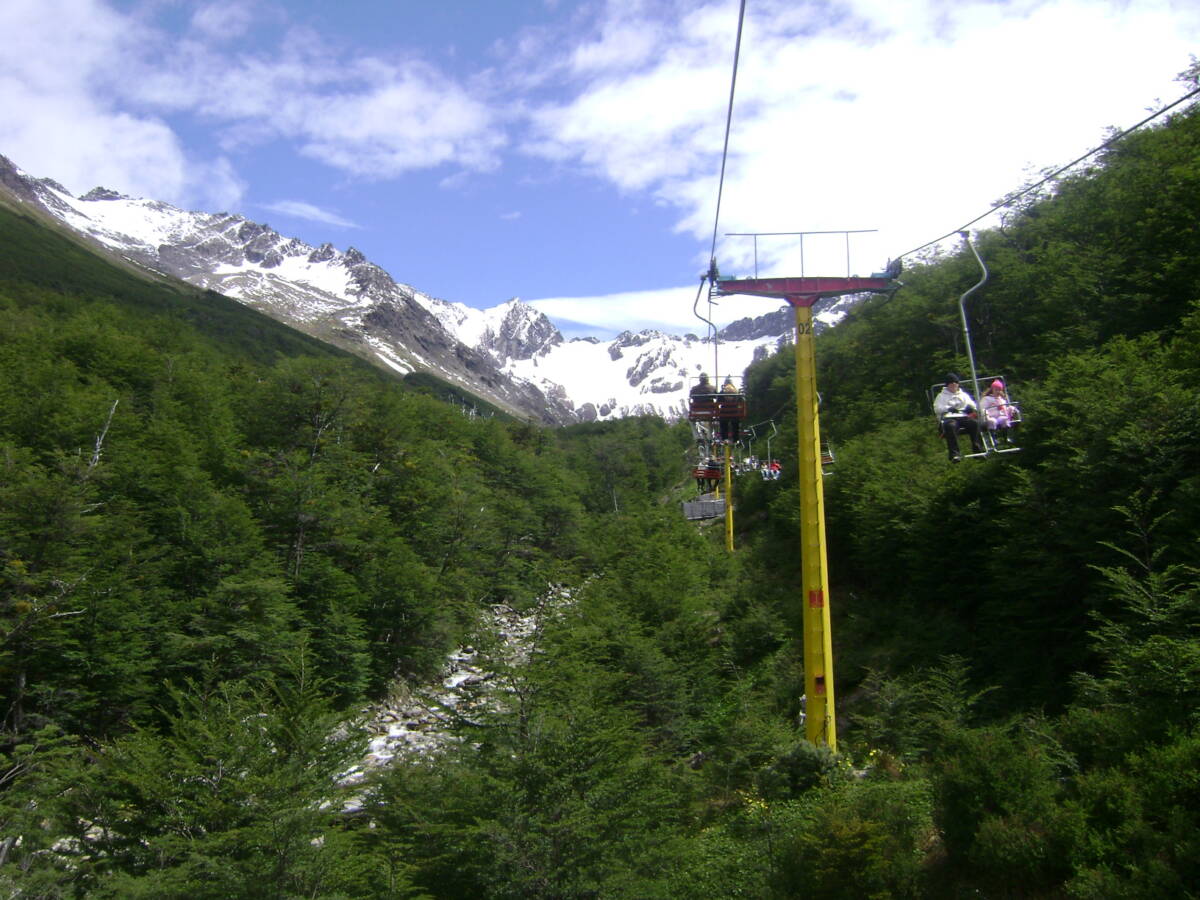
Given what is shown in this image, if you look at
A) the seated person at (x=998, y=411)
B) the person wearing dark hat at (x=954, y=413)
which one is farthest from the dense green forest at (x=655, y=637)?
the person wearing dark hat at (x=954, y=413)

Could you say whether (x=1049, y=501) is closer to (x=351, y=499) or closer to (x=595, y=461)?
(x=351, y=499)

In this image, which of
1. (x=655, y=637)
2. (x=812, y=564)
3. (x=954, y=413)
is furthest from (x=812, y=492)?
(x=655, y=637)

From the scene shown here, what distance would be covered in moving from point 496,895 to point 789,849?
441 centimetres

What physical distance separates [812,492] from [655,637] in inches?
479

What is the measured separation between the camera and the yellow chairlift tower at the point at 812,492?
13.6 m

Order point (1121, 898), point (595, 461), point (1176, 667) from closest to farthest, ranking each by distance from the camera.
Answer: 1. point (1121, 898)
2. point (1176, 667)
3. point (595, 461)

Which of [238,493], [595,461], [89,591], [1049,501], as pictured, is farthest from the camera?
[595,461]

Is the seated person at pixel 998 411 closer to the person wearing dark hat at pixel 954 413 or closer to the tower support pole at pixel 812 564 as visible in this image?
the person wearing dark hat at pixel 954 413

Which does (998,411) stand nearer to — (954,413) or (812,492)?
(954,413)

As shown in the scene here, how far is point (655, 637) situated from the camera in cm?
2477

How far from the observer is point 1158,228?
2569 cm

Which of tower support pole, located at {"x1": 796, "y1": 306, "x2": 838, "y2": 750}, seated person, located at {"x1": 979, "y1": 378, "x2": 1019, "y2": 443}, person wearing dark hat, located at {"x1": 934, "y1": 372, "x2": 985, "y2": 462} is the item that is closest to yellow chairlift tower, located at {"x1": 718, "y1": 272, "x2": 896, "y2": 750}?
tower support pole, located at {"x1": 796, "y1": 306, "x2": 838, "y2": 750}

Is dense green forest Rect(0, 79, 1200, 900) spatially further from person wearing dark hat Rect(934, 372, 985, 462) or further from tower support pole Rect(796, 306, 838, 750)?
person wearing dark hat Rect(934, 372, 985, 462)

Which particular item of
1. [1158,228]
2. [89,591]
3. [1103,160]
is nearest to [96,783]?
[89,591]
